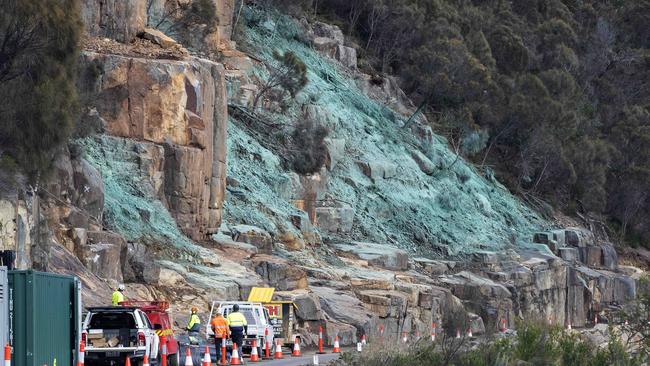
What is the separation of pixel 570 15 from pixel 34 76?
8106cm

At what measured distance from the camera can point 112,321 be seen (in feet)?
86.6

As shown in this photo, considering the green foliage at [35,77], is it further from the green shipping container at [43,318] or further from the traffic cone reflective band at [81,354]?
the green shipping container at [43,318]

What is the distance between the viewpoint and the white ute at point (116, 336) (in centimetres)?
2597

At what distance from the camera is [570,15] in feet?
358

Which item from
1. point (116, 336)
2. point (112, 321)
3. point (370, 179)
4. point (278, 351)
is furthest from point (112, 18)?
point (116, 336)

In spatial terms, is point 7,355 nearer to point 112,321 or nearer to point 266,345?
point 112,321

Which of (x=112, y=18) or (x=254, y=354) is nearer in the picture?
(x=254, y=354)

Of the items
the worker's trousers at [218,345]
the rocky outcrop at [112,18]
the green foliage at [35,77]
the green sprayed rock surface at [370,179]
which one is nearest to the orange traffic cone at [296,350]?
the worker's trousers at [218,345]

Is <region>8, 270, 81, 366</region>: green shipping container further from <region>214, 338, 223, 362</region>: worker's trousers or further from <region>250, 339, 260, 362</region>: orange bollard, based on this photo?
<region>250, 339, 260, 362</region>: orange bollard

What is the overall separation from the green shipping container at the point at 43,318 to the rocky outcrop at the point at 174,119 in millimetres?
22694

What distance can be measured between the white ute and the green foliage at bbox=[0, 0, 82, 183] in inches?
291

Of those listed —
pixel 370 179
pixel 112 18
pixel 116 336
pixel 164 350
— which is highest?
pixel 112 18

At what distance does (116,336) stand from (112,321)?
348 millimetres

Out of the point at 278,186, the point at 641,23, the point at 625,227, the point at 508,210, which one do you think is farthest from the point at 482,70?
the point at 641,23
